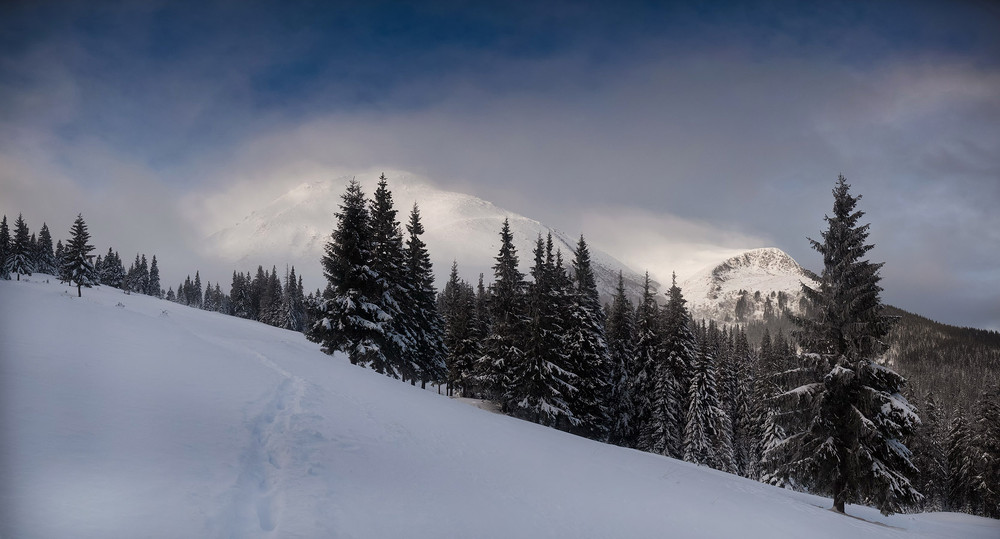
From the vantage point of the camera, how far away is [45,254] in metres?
92.8

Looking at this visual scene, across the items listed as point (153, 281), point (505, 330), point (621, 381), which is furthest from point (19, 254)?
point (621, 381)

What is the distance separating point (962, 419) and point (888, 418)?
2011 inches

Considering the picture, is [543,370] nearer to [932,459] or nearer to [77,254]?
[932,459]

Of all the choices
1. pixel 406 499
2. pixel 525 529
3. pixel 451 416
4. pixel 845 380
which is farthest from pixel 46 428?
pixel 845 380

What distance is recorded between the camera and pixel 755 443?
5028 cm

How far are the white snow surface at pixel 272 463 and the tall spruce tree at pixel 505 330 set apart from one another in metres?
16.0

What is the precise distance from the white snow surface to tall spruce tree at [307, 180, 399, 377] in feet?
33.3

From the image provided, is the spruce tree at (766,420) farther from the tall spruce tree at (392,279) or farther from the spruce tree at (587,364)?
Answer: the tall spruce tree at (392,279)

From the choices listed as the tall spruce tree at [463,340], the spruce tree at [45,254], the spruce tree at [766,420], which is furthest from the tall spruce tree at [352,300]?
the spruce tree at [45,254]

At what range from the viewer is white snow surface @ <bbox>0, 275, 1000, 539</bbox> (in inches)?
226

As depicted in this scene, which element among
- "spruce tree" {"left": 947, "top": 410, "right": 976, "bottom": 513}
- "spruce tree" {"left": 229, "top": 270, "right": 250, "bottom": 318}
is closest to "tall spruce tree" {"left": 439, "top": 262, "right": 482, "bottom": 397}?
"spruce tree" {"left": 947, "top": 410, "right": 976, "bottom": 513}

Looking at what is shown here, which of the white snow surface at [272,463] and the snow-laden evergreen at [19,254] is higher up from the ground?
the snow-laden evergreen at [19,254]

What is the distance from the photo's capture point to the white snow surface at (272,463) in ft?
18.8

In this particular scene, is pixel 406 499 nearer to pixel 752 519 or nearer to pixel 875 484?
pixel 752 519
